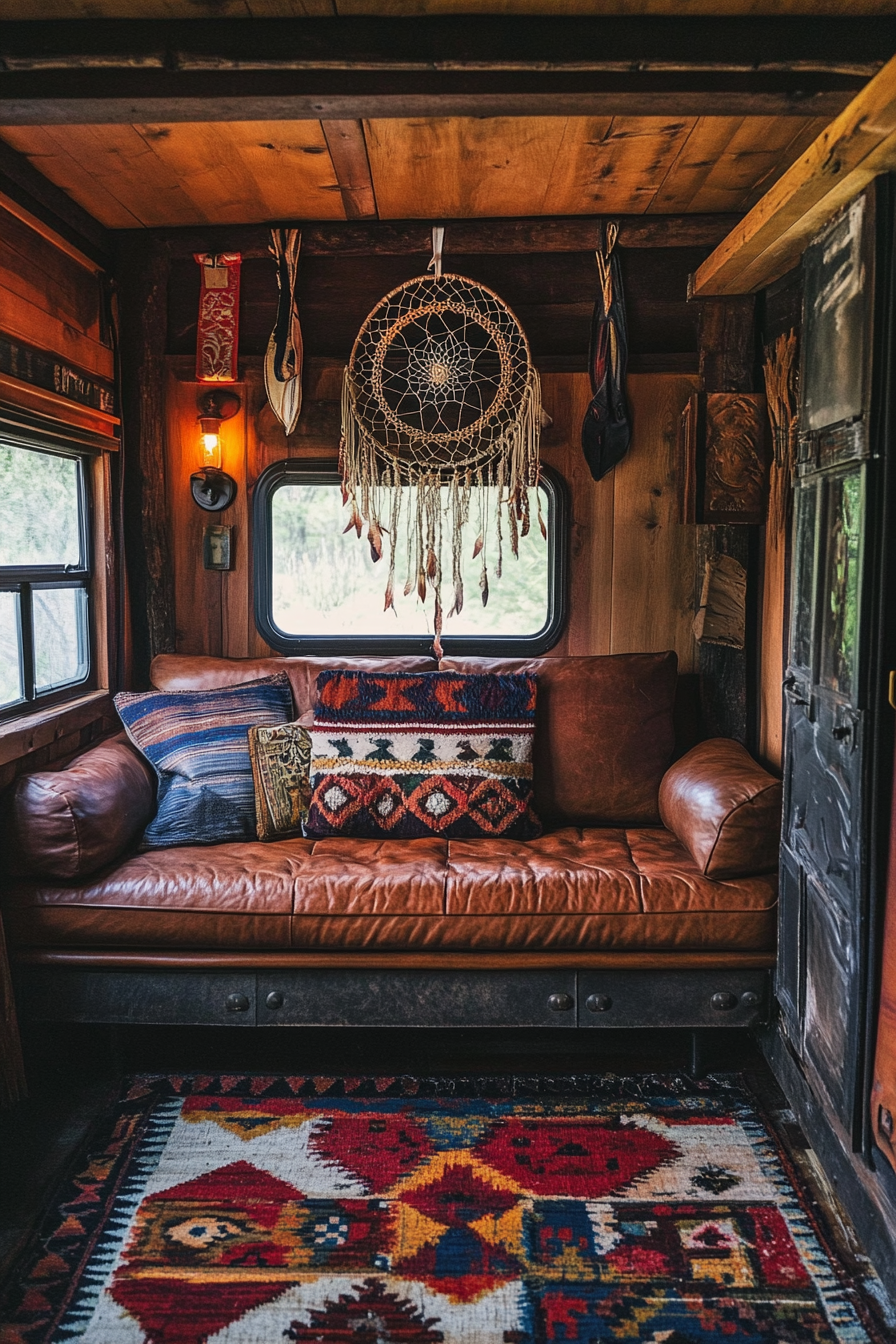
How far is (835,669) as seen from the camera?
2211 millimetres

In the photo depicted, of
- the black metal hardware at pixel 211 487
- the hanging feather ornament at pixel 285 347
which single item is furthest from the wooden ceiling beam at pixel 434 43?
the black metal hardware at pixel 211 487

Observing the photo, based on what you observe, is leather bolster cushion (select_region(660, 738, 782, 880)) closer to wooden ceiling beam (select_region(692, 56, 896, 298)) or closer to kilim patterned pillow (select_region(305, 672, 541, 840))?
kilim patterned pillow (select_region(305, 672, 541, 840))

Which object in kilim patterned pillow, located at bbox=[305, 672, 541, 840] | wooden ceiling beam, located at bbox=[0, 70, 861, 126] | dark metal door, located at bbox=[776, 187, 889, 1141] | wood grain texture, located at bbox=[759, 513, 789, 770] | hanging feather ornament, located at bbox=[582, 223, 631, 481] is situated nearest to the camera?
dark metal door, located at bbox=[776, 187, 889, 1141]

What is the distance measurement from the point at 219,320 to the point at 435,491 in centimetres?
98

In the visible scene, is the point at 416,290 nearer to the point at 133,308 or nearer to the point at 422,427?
the point at 422,427

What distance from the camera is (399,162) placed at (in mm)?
2965

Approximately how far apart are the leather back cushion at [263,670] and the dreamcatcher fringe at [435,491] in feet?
0.61

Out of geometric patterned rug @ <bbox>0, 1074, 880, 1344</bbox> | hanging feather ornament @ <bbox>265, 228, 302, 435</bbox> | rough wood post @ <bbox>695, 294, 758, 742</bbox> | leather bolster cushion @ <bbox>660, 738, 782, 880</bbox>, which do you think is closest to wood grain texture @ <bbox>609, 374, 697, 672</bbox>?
rough wood post @ <bbox>695, 294, 758, 742</bbox>

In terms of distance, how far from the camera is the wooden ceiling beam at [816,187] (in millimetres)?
1848

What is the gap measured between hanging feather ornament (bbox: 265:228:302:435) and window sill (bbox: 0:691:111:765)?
1130 mm

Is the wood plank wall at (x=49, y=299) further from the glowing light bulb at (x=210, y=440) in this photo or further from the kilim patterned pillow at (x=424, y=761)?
the kilim patterned pillow at (x=424, y=761)

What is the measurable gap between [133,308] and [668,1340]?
3397mm

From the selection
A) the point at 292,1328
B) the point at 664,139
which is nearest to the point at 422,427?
the point at 664,139

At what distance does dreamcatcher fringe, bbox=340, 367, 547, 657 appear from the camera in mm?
3381
